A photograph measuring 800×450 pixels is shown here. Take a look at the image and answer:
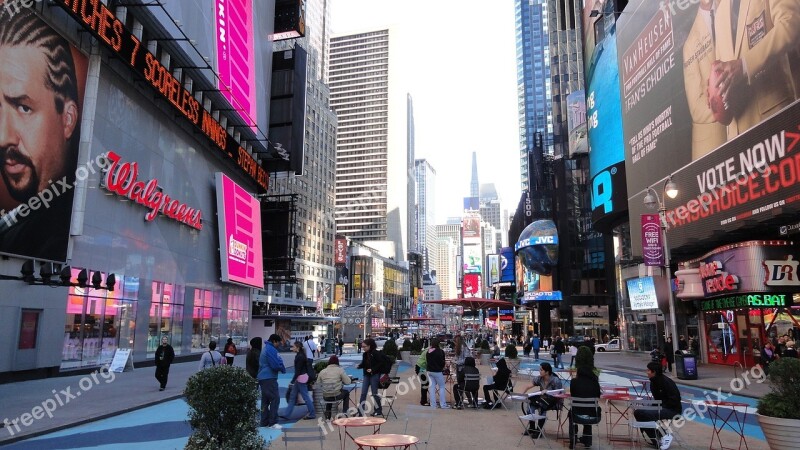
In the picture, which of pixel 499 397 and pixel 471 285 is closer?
pixel 499 397

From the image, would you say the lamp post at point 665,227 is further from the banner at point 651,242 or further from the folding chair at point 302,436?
the folding chair at point 302,436

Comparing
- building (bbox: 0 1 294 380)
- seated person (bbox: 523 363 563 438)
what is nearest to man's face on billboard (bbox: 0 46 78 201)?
building (bbox: 0 1 294 380)

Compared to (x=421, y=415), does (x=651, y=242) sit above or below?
above

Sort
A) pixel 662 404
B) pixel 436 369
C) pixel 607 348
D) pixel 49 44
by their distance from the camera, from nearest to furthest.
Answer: pixel 662 404 → pixel 436 369 → pixel 49 44 → pixel 607 348

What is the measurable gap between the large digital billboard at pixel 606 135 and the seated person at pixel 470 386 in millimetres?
30989

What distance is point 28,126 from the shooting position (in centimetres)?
1856

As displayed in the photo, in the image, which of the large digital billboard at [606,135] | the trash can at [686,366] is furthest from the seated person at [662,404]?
the large digital billboard at [606,135]

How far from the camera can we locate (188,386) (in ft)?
17.8

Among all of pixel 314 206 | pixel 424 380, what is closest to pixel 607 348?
pixel 424 380

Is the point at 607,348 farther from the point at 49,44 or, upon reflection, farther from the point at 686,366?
the point at 49,44

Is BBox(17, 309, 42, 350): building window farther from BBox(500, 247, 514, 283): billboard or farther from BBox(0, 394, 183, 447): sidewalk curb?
BBox(500, 247, 514, 283): billboard

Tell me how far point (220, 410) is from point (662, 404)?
763 centimetres

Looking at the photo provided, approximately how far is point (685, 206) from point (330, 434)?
25.0 metres

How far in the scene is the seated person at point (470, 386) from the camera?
13.4m
